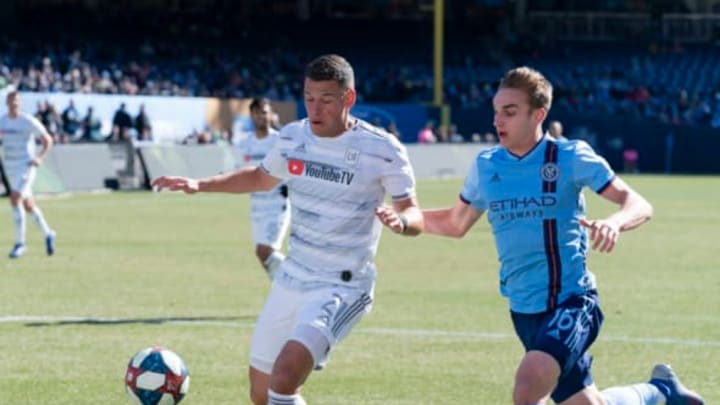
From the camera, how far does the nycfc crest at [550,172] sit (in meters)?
8.59

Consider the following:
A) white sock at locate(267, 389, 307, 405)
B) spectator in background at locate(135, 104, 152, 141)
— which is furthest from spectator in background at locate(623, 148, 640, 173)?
white sock at locate(267, 389, 307, 405)

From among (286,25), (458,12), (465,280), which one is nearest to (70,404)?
(465,280)

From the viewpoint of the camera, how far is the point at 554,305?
8477 millimetres

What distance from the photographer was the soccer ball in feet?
32.8

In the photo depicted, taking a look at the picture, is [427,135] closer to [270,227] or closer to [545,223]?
[270,227]

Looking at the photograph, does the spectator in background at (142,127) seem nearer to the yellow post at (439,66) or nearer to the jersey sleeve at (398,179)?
the yellow post at (439,66)

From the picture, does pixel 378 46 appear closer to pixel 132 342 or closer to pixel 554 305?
pixel 132 342

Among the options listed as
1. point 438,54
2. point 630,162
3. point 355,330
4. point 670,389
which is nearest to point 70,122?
point 438,54

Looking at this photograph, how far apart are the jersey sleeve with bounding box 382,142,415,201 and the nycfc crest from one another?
0.93m

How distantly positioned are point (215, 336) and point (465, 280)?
264 inches

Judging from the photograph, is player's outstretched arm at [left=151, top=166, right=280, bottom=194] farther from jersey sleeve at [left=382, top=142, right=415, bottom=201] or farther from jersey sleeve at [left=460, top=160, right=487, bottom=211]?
jersey sleeve at [left=460, top=160, right=487, bottom=211]

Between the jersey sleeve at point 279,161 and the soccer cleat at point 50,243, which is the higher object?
the jersey sleeve at point 279,161

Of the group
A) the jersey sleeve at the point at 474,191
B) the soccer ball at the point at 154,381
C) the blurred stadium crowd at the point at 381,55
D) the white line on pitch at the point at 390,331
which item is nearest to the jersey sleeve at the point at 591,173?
the jersey sleeve at the point at 474,191

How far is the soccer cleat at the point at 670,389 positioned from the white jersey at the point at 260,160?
8.52 metres
